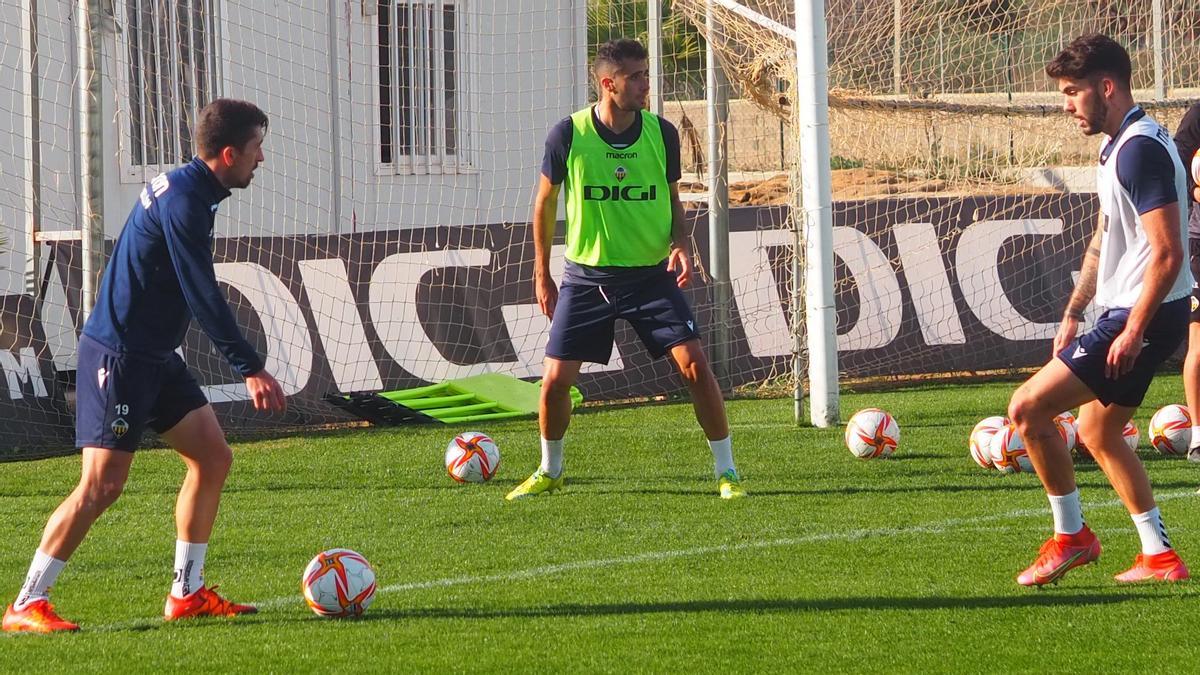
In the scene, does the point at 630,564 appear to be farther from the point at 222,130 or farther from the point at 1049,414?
the point at 222,130

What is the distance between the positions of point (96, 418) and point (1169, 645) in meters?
3.70

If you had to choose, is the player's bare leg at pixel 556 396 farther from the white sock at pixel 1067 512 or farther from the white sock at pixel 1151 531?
the white sock at pixel 1151 531

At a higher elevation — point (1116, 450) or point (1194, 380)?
point (1194, 380)

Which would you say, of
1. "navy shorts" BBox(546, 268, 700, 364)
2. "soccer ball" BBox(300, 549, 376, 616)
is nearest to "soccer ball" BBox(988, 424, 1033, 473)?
"navy shorts" BBox(546, 268, 700, 364)

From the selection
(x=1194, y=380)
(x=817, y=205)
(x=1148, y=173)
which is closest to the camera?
(x=1148, y=173)

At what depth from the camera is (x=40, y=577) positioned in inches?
218

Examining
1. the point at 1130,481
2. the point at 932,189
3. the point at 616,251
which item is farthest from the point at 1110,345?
the point at 932,189

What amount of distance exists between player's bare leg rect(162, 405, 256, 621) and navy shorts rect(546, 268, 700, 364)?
280 cm

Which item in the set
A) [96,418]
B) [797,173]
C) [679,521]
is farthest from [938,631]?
[797,173]

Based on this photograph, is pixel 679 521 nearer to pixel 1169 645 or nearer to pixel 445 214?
pixel 1169 645

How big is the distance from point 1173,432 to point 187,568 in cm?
589

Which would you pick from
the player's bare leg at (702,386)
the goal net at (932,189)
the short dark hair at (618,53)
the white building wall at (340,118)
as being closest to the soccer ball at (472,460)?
the player's bare leg at (702,386)

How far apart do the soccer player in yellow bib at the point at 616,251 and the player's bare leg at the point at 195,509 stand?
2.73 metres

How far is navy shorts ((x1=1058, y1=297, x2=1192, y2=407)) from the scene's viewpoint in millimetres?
5688
